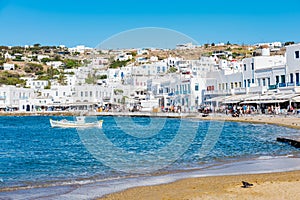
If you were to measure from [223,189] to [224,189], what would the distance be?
0.05m

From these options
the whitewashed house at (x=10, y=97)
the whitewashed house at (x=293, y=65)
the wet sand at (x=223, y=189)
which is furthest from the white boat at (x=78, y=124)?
the whitewashed house at (x=10, y=97)

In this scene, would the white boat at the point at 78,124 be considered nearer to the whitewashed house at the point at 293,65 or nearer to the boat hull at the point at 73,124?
the boat hull at the point at 73,124

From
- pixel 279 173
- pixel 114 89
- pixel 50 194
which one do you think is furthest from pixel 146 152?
pixel 114 89

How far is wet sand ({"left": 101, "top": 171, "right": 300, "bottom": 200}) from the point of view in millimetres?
12570

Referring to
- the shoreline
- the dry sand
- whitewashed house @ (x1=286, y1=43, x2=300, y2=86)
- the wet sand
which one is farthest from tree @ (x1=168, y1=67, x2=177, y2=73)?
the wet sand

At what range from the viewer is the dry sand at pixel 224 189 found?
1257 centimetres

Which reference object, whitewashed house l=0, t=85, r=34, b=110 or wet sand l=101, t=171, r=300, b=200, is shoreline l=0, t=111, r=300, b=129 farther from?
whitewashed house l=0, t=85, r=34, b=110

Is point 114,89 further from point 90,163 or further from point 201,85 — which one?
point 90,163

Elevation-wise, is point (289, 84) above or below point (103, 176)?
above

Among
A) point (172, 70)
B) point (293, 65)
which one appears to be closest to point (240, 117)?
point (293, 65)

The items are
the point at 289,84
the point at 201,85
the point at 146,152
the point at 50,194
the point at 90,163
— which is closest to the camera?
the point at 50,194

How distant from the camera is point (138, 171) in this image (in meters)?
19.3

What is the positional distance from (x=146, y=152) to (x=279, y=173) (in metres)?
11.5

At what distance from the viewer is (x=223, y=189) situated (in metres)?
13.7
